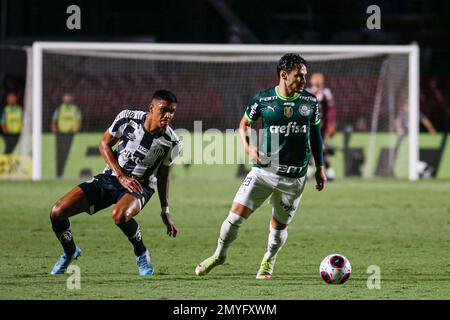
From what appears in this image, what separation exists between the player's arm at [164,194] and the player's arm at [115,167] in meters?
0.23

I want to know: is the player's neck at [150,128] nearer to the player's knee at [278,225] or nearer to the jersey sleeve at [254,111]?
the jersey sleeve at [254,111]

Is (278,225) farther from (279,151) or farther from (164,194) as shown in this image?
(164,194)

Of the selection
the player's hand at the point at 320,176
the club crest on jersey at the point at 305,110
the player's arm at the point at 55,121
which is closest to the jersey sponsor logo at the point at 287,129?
the club crest on jersey at the point at 305,110

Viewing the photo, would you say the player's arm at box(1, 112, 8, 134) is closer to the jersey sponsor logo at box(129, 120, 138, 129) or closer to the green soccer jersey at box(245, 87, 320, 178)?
the jersey sponsor logo at box(129, 120, 138, 129)

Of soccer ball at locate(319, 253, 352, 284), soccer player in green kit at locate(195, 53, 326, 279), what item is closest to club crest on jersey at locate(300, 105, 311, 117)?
soccer player in green kit at locate(195, 53, 326, 279)

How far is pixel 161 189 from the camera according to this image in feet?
30.1

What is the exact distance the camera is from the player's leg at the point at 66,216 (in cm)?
895

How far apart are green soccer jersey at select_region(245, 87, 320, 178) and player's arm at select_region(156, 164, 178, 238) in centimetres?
92

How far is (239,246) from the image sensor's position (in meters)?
11.6

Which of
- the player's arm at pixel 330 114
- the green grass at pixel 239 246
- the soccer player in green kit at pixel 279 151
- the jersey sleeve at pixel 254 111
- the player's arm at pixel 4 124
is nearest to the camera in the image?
the green grass at pixel 239 246

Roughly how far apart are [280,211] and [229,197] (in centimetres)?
832

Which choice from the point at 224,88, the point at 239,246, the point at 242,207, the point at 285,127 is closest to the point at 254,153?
the point at 285,127
